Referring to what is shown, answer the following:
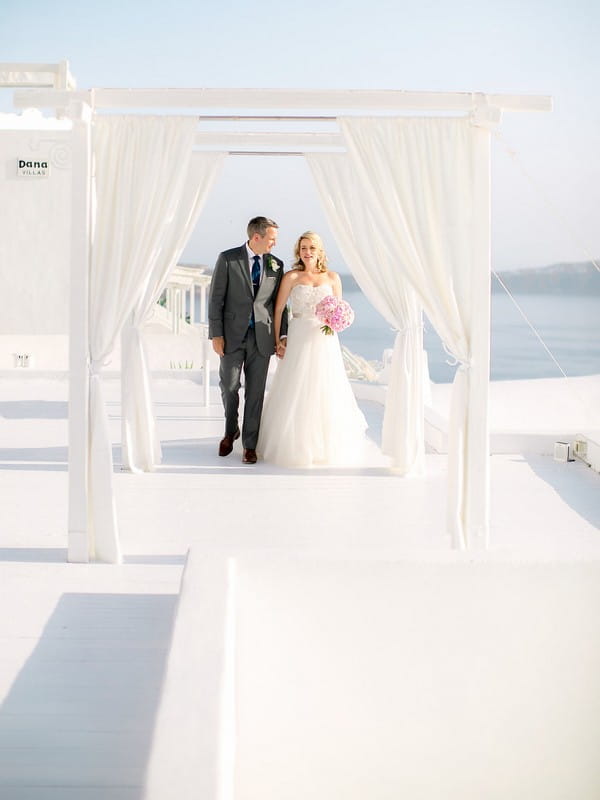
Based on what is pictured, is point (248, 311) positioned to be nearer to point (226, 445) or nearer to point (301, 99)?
point (226, 445)

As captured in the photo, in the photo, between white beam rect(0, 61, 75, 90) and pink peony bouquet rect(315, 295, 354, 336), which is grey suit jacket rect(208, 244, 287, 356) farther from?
white beam rect(0, 61, 75, 90)

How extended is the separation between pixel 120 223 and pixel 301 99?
Result: 35.6 inches

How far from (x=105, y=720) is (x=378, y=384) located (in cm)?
853

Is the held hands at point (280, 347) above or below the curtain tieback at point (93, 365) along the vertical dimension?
above

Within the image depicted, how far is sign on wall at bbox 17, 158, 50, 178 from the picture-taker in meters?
14.0

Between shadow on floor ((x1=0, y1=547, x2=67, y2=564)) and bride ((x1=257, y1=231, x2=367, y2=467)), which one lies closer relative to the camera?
shadow on floor ((x1=0, y1=547, x2=67, y2=564))

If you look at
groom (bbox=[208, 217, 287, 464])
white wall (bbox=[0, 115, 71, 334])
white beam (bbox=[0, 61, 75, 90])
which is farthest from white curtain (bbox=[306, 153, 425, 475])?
white wall (bbox=[0, 115, 71, 334])

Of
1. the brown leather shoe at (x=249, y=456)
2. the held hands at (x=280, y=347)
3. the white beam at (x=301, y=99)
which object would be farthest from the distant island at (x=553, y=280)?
the white beam at (x=301, y=99)

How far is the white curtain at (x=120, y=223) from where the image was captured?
4207mm

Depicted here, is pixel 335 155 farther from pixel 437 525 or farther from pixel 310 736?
pixel 310 736

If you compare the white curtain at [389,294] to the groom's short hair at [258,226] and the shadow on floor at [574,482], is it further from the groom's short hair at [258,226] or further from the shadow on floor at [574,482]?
the shadow on floor at [574,482]

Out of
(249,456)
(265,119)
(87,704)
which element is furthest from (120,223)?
(249,456)

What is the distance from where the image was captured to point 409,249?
4.25 meters

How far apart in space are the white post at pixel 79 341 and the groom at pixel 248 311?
2.24 metres
